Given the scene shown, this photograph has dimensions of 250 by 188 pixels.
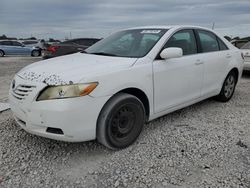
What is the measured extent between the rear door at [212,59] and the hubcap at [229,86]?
303 millimetres

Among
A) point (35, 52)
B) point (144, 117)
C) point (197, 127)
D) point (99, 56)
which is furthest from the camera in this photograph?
point (35, 52)

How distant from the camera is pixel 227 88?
5137 millimetres

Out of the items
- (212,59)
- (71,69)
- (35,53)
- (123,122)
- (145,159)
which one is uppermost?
(71,69)

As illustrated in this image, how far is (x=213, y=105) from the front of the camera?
16.5 ft

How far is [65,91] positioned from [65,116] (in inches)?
10.5

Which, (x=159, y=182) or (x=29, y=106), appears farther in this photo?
(x=29, y=106)

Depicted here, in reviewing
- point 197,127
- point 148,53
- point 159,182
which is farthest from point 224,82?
point 159,182

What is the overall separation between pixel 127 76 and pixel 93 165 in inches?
43.7

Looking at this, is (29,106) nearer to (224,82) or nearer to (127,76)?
(127,76)

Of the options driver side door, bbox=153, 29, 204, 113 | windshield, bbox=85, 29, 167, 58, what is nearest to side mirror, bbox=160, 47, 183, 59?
driver side door, bbox=153, 29, 204, 113

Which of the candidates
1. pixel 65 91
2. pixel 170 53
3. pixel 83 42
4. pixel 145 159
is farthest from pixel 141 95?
pixel 83 42

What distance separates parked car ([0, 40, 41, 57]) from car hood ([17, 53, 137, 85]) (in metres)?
19.4

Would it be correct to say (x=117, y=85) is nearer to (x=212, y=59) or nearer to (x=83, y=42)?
(x=212, y=59)

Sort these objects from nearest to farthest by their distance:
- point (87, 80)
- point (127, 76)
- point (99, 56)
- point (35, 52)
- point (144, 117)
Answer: point (87, 80) → point (127, 76) → point (144, 117) → point (99, 56) → point (35, 52)
